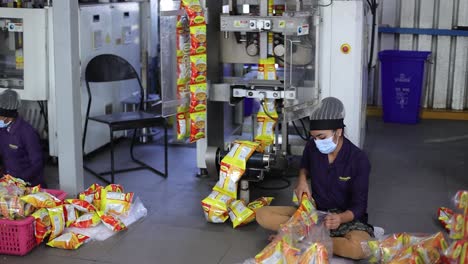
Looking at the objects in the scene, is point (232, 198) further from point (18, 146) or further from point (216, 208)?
point (18, 146)

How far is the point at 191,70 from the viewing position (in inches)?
205

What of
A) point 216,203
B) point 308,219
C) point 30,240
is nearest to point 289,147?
point 216,203

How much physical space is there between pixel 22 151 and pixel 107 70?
50.2 inches

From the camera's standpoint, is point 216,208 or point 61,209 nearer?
point 61,209

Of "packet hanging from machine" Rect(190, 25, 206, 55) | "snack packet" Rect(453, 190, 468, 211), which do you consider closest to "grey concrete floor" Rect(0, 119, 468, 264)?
"snack packet" Rect(453, 190, 468, 211)

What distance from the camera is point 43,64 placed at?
18.4 ft

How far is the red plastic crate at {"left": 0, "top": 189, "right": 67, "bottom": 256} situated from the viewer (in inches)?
163

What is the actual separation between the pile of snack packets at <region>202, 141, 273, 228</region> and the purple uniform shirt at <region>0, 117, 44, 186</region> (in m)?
1.22

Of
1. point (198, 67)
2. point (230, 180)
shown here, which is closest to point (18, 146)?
point (198, 67)

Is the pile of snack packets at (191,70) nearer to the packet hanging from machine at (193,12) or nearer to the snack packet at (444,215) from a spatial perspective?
the packet hanging from machine at (193,12)

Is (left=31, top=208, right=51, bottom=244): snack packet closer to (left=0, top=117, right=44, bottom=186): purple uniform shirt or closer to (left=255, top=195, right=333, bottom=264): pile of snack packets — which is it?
(left=0, top=117, right=44, bottom=186): purple uniform shirt

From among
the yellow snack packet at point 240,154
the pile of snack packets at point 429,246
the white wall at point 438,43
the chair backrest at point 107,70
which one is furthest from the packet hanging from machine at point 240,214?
the white wall at point 438,43

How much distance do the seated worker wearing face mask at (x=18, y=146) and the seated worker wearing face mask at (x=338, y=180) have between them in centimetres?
180

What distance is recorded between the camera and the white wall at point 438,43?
7.59 m
